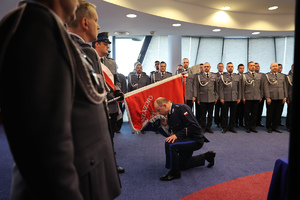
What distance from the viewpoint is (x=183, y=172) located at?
289 centimetres

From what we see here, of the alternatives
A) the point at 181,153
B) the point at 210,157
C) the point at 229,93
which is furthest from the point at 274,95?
the point at 181,153

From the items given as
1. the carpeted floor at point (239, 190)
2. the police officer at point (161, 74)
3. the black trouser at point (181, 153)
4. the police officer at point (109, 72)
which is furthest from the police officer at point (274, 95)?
the police officer at point (109, 72)

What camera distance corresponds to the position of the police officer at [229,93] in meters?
5.39

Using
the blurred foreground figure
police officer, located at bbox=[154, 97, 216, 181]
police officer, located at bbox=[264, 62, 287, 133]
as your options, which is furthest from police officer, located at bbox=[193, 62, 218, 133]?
the blurred foreground figure

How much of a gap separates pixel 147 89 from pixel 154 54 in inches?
210

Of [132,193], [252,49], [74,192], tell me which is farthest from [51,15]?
[252,49]

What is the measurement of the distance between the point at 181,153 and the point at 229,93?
3.07 meters

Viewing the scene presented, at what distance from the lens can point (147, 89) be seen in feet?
9.92

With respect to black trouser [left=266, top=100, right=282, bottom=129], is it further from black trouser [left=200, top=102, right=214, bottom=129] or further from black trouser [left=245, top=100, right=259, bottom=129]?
black trouser [left=200, top=102, right=214, bottom=129]

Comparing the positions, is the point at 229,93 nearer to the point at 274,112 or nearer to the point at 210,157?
the point at 274,112

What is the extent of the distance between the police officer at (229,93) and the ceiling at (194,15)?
1612 millimetres

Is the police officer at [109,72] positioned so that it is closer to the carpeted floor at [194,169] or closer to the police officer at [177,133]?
the carpeted floor at [194,169]

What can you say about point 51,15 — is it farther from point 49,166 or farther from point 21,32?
point 49,166

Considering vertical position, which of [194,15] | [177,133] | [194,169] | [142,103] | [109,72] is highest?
[194,15]
